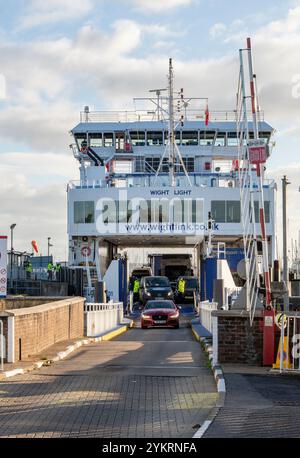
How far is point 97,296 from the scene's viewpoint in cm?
3441

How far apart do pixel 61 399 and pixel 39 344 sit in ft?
20.9

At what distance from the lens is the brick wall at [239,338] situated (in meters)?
14.7

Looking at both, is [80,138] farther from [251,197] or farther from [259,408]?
[259,408]

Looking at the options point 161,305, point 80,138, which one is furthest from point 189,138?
point 161,305

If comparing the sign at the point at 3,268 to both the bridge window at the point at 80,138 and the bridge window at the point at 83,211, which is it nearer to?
the bridge window at the point at 83,211

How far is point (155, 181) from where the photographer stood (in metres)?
47.8

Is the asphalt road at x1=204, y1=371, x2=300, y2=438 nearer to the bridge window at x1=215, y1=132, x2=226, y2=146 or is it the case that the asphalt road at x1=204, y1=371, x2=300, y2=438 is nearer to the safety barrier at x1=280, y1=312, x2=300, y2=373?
the safety barrier at x1=280, y1=312, x2=300, y2=373

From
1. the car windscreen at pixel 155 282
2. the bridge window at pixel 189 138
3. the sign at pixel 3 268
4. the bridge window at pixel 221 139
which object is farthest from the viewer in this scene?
the bridge window at pixel 189 138

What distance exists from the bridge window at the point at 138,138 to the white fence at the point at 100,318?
16.6 metres

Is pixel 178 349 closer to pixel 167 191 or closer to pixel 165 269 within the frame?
pixel 167 191

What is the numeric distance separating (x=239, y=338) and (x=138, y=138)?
36694mm

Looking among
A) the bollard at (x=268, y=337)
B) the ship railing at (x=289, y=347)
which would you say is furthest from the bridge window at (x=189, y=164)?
the ship railing at (x=289, y=347)
